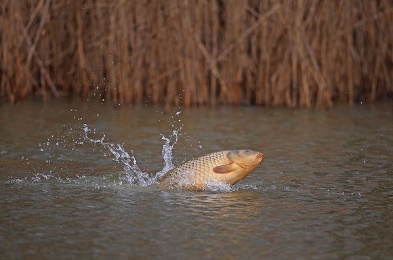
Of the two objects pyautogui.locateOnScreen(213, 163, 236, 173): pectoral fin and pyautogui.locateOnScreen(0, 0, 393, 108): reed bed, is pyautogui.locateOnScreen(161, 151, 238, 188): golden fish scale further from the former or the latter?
pyautogui.locateOnScreen(0, 0, 393, 108): reed bed

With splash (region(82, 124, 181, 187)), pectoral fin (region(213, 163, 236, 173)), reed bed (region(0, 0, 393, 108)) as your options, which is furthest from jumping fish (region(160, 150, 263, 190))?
reed bed (region(0, 0, 393, 108))

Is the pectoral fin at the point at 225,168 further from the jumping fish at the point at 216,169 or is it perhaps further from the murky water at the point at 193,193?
the murky water at the point at 193,193

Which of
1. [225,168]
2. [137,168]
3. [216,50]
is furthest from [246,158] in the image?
[216,50]

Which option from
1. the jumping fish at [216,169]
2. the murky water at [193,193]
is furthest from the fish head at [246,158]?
the murky water at [193,193]

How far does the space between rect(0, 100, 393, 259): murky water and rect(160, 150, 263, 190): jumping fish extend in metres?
0.08

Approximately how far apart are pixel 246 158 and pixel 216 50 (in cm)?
475

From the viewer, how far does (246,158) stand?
5.19m

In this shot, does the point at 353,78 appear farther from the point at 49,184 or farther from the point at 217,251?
the point at 217,251

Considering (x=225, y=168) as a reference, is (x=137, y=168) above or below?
below

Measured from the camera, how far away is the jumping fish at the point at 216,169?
5199 millimetres

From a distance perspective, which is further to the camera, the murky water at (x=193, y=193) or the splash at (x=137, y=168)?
the splash at (x=137, y=168)

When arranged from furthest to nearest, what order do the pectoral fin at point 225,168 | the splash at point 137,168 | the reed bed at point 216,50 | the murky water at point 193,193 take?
the reed bed at point 216,50
the splash at point 137,168
the pectoral fin at point 225,168
the murky water at point 193,193

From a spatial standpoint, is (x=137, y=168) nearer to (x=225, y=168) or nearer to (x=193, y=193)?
(x=193, y=193)

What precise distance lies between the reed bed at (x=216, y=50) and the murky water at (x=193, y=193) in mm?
825
